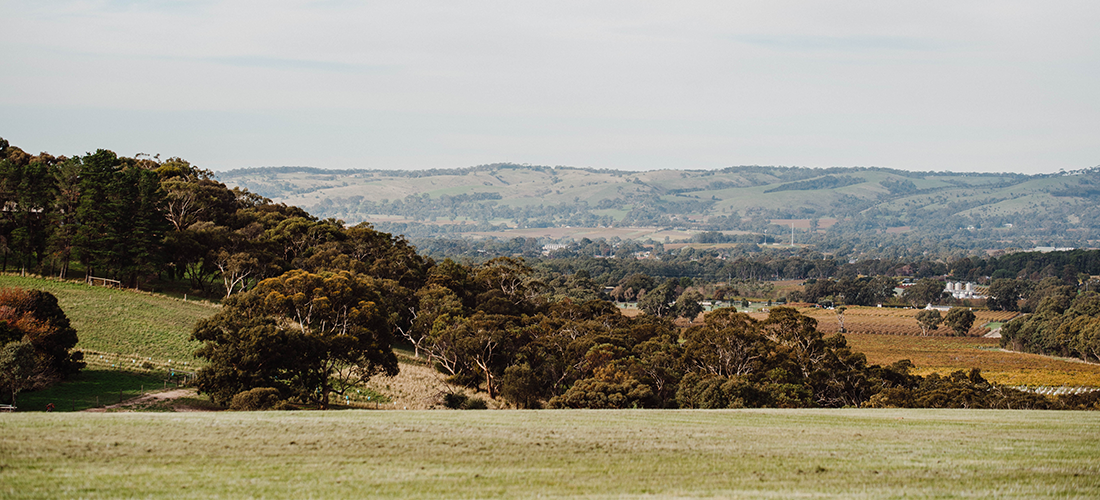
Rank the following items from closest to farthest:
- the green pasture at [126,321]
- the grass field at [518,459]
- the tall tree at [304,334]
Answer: the grass field at [518,459]
the tall tree at [304,334]
the green pasture at [126,321]

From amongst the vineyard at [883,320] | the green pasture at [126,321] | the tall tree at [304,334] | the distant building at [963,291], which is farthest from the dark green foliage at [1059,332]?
the green pasture at [126,321]

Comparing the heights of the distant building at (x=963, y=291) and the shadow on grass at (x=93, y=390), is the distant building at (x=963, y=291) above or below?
below

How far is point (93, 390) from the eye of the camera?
1255 inches

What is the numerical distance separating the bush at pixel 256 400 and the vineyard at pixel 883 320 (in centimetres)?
9529

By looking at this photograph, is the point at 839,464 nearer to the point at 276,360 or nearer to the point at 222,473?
the point at 222,473

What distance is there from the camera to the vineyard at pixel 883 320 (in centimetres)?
11594

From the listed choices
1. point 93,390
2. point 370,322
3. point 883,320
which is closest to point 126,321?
point 93,390

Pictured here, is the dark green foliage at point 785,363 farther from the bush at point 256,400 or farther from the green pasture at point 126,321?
the green pasture at point 126,321

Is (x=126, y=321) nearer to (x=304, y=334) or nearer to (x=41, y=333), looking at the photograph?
(x=41, y=333)

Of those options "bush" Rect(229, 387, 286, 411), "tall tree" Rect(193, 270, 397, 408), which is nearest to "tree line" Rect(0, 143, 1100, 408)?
"tall tree" Rect(193, 270, 397, 408)

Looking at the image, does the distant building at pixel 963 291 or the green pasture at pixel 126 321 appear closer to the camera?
the green pasture at pixel 126 321

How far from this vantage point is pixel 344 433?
56.5ft

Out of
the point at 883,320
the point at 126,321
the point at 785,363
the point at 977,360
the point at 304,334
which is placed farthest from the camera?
the point at 883,320

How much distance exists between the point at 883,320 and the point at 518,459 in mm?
124969
